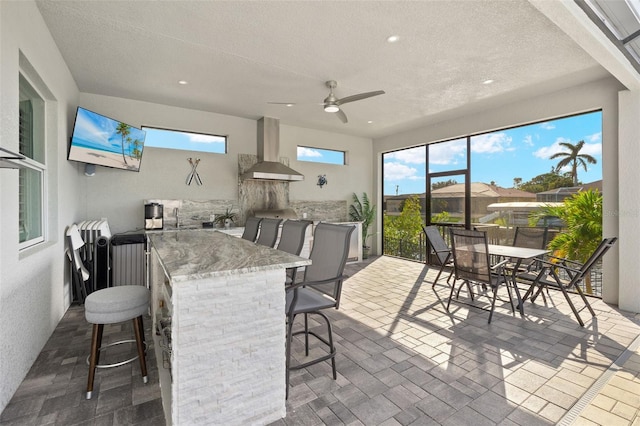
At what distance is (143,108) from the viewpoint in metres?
4.74

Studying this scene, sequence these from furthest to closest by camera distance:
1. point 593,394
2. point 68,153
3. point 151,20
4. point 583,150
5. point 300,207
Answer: point 300,207
point 583,150
point 68,153
point 151,20
point 593,394

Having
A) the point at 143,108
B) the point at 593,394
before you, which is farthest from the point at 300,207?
the point at 593,394

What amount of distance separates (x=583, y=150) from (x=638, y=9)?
2.32 m

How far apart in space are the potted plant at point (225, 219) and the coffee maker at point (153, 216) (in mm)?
949

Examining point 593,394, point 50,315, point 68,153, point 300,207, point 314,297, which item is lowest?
point 593,394

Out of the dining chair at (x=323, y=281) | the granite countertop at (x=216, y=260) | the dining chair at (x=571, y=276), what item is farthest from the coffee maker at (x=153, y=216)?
the dining chair at (x=571, y=276)

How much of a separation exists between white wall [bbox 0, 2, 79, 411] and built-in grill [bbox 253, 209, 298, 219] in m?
2.79

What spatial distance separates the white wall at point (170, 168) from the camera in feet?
14.8

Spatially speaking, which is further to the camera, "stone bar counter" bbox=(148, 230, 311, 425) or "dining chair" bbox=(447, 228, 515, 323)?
"dining chair" bbox=(447, 228, 515, 323)

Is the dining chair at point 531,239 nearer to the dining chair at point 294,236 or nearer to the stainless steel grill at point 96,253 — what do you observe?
the dining chair at point 294,236

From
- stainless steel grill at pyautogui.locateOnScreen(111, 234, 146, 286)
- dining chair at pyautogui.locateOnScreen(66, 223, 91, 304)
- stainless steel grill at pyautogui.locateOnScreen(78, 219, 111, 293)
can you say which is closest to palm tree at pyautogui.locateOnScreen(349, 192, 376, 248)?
stainless steel grill at pyautogui.locateOnScreen(111, 234, 146, 286)

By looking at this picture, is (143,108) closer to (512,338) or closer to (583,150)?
(512,338)

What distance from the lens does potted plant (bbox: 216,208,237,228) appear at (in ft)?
17.3

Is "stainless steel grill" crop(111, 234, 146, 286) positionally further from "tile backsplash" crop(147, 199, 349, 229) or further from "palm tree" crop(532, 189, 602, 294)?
"palm tree" crop(532, 189, 602, 294)
